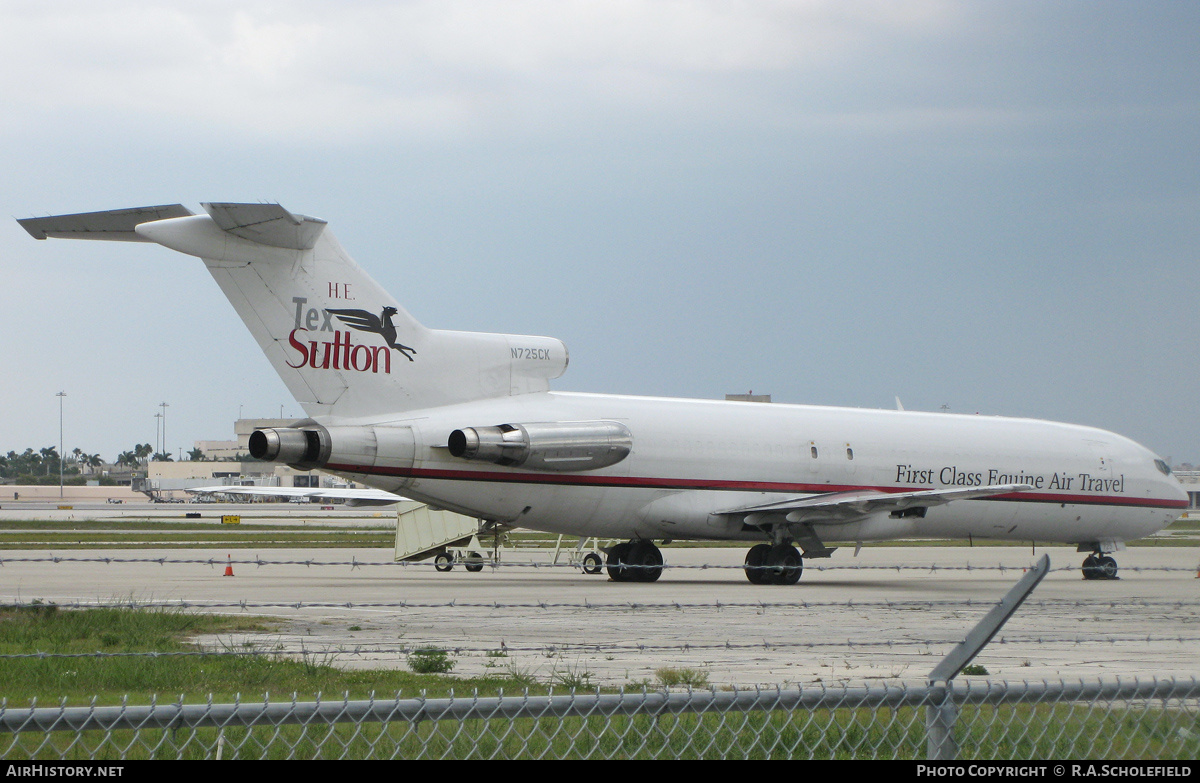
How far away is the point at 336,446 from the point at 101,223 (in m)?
4.64

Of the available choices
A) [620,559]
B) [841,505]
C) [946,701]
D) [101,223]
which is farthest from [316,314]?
[946,701]

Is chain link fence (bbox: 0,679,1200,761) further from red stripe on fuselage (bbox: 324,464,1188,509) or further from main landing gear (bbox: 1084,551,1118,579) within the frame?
main landing gear (bbox: 1084,551,1118,579)

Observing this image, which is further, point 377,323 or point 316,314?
point 377,323

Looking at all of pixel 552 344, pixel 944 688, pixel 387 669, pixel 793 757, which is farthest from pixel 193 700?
pixel 552 344

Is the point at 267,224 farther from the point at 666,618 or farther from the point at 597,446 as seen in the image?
the point at 666,618

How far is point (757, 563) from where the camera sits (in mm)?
23656

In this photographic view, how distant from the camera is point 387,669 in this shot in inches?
414

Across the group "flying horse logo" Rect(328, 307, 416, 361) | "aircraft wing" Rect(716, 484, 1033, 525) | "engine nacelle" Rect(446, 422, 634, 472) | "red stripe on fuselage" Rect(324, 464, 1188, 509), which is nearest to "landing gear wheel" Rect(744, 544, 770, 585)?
"aircraft wing" Rect(716, 484, 1033, 525)

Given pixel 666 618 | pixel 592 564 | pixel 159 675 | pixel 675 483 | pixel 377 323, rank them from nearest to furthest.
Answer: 1. pixel 159 675
2. pixel 666 618
3. pixel 377 323
4. pixel 675 483
5. pixel 592 564

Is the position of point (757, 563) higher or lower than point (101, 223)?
lower

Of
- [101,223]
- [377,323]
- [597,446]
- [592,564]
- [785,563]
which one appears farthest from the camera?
[592,564]

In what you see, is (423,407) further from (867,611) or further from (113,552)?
(113,552)

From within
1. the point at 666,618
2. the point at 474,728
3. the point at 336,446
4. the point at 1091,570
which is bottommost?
the point at 1091,570

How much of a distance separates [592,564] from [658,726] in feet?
68.2
